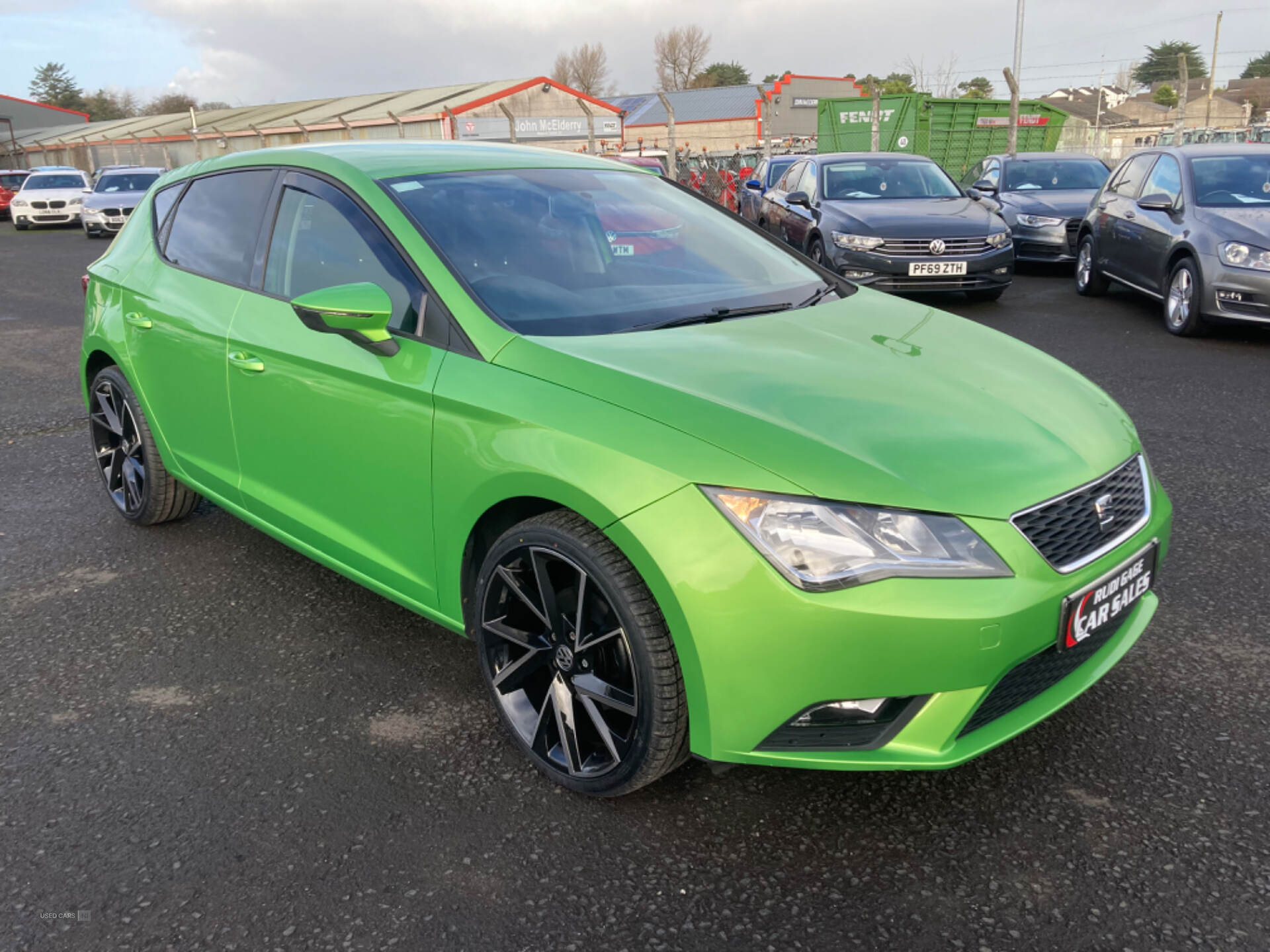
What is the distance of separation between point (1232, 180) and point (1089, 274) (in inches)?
88.1

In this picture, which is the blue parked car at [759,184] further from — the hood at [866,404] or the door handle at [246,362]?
the hood at [866,404]

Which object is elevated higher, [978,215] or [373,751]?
[978,215]

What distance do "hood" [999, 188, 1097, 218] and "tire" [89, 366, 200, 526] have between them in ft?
35.0

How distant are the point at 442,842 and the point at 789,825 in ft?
2.68

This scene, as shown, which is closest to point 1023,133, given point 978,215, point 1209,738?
point 978,215

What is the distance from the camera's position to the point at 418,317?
2.78 meters

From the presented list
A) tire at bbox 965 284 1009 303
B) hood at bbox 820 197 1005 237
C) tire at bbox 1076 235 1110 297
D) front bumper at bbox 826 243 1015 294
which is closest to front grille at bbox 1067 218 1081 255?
tire at bbox 1076 235 1110 297

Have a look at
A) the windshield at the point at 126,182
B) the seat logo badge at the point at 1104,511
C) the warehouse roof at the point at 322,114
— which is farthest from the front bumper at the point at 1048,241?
the warehouse roof at the point at 322,114

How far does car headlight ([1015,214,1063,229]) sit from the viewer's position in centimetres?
1192

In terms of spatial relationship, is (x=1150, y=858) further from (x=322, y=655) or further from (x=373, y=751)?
(x=322, y=655)

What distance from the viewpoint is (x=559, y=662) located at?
2514mm

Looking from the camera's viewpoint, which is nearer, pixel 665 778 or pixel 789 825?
pixel 789 825

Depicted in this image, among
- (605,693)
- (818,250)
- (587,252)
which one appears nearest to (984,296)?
(818,250)

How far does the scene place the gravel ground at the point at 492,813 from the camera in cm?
211
